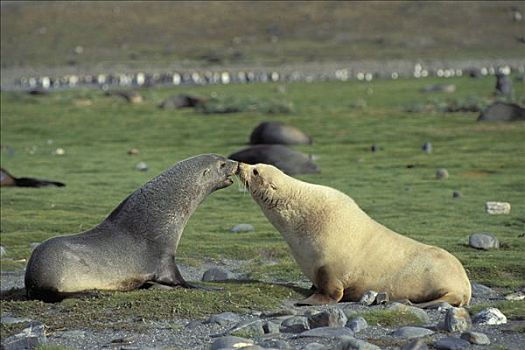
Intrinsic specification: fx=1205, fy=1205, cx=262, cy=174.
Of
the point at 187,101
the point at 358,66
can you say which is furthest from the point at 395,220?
the point at 358,66

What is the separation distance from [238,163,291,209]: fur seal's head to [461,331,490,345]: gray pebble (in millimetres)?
2940

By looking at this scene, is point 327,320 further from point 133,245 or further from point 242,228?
point 242,228

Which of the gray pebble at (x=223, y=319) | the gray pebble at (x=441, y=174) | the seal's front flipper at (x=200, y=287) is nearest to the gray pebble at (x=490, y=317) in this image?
the gray pebble at (x=223, y=319)

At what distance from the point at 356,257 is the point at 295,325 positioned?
1703 mm

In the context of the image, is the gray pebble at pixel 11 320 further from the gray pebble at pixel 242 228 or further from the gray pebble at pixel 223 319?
the gray pebble at pixel 242 228

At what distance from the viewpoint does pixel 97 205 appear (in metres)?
17.3

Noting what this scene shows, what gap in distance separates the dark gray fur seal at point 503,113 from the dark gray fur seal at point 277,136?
5.80 m

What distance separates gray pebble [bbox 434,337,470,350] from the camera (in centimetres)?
715

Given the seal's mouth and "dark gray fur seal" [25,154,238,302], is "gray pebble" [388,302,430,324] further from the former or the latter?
the seal's mouth

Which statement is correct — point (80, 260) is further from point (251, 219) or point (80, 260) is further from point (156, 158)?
point (156, 158)

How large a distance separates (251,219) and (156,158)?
9542mm

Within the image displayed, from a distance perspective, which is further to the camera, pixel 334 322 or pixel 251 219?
pixel 251 219

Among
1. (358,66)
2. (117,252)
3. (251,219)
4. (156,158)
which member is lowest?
(358,66)

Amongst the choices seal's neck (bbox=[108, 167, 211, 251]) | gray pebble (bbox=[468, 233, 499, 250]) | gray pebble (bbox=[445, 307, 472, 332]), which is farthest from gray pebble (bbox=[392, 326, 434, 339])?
gray pebble (bbox=[468, 233, 499, 250])
